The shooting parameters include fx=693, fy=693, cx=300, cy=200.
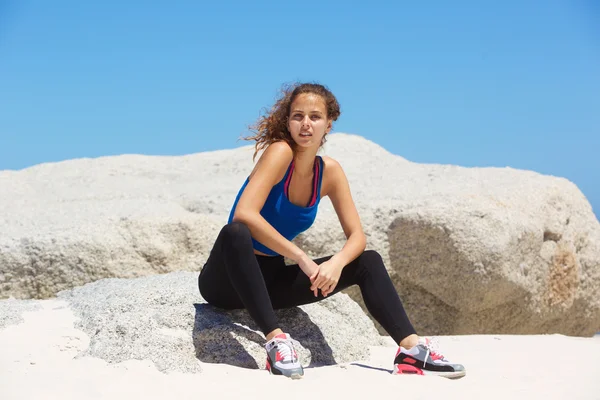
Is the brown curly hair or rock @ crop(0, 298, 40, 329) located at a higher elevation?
the brown curly hair

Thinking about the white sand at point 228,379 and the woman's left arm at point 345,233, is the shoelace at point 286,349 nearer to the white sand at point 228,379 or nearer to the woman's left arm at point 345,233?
the white sand at point 228,379

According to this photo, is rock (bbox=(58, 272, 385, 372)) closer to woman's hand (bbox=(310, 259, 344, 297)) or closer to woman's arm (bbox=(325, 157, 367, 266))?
woman's hand (bbox=(310, 259, 344, 297))

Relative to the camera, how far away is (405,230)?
5.57 metres

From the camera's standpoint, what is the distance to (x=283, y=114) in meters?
3.60

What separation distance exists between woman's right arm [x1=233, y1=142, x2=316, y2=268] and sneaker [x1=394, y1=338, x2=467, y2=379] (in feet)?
2.04

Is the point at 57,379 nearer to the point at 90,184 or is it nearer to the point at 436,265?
the point at 436,265

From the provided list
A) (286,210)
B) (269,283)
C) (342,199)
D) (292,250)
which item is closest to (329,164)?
(342,199)

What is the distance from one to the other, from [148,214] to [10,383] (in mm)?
2973

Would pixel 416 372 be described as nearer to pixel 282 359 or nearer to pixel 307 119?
pixel 282 359

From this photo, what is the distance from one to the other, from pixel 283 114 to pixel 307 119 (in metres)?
0.17

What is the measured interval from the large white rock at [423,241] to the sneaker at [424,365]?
7.49 ft

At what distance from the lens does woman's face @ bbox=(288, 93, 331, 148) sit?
3484mm

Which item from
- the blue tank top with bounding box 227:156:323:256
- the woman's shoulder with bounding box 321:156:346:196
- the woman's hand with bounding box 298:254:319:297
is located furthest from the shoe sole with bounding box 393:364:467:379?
the woman's shoulder with bounding box 321:156:346:196

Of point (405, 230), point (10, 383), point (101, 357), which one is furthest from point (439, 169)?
point (10, 383)
